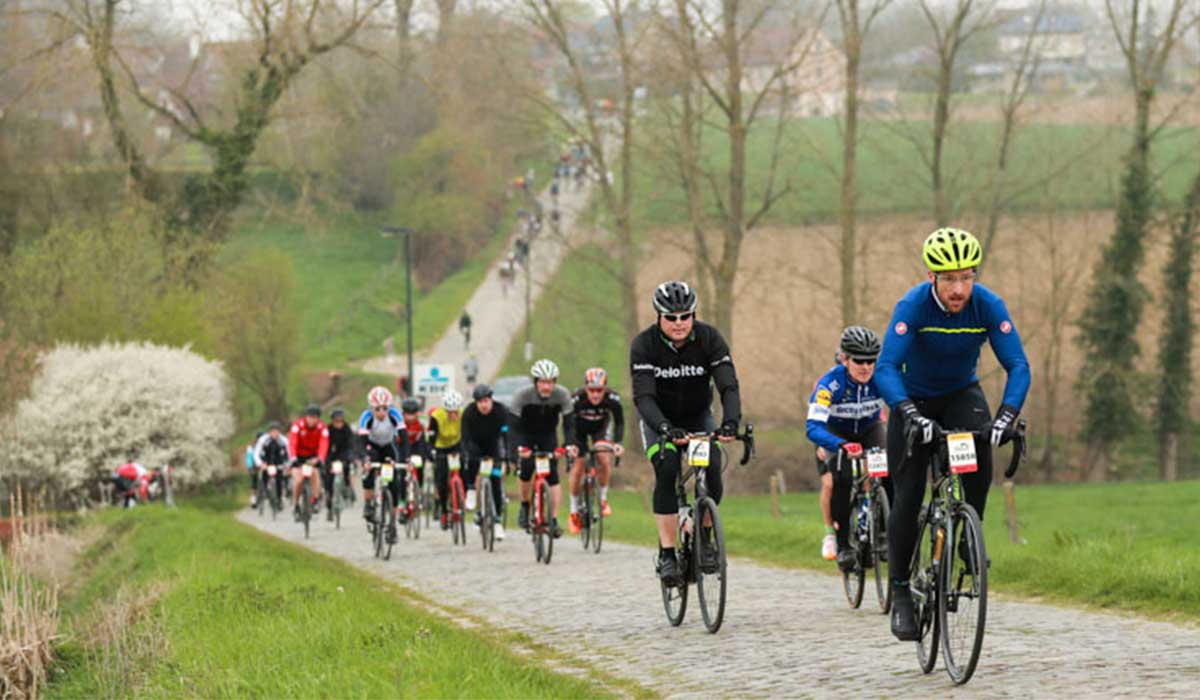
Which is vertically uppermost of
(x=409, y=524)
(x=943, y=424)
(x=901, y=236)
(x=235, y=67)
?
(x=235, y=67)

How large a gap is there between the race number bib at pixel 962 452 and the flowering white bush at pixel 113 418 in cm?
4287

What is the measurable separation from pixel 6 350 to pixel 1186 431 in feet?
115

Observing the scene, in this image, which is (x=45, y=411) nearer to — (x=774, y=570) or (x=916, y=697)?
(x=774, y=570)

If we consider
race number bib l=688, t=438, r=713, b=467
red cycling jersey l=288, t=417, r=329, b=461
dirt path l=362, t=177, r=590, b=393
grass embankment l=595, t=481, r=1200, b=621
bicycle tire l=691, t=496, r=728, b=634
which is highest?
dirt path l=362, t=177, r=590, b=393

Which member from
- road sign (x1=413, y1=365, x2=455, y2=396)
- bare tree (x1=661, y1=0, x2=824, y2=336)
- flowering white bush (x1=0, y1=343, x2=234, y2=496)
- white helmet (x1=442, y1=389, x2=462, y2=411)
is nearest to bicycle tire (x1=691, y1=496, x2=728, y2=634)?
white helmet (x1=442, y1=389, x2=462, y2=411)

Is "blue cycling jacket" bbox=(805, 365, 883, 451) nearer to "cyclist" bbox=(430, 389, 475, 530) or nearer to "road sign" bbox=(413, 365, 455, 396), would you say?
"cyclist" bbox=(430, 389, 475, 530)

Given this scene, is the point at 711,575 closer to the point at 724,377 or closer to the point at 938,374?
the point at 724,377

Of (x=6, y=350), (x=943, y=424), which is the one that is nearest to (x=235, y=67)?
(x=6, y=350)

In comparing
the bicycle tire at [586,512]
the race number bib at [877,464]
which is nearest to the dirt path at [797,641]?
the race number bib at [877,464]

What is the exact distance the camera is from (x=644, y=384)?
1198 cm

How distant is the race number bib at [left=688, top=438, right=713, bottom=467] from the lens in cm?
1177

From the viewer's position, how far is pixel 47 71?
47.1 m

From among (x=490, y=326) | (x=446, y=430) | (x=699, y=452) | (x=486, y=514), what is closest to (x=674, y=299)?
(x=699, y=452)

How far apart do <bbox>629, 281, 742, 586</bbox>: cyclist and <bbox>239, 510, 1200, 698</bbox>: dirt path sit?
0.85 m
